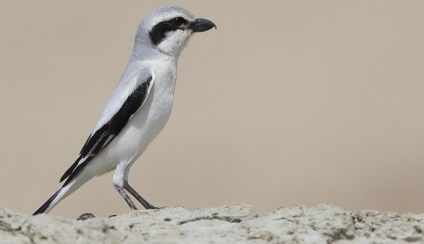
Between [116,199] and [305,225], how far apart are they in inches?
431

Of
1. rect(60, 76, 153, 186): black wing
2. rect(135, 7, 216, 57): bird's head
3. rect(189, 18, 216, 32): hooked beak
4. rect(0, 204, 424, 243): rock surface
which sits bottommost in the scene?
rect(0, 204, 424, 243): rock surface

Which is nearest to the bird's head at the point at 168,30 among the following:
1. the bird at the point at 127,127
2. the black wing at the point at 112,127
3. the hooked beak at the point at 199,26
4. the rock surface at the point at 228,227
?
the hooked beak at the point at 199,26

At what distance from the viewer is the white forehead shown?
29.5 ft

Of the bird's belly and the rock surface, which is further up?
the bird's belly

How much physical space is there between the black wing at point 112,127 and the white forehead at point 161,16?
2.10 feet

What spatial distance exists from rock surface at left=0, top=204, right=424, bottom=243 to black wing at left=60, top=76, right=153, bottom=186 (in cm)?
189

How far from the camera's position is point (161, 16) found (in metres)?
9.05

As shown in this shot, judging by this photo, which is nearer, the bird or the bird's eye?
the bird

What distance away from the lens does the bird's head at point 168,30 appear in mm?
8938

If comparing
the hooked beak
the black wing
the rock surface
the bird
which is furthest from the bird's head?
the rock surface

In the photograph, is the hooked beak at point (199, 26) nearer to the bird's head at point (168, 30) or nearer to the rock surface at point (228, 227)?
the bird's head at point (168, 30)

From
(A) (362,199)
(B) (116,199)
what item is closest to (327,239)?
(A) (362,199)

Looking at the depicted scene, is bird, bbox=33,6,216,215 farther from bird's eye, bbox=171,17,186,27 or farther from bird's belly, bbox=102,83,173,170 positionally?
bird's eye, bbox=171,17,186,27

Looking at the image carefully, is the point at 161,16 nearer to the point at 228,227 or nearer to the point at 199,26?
the point at 199,26
